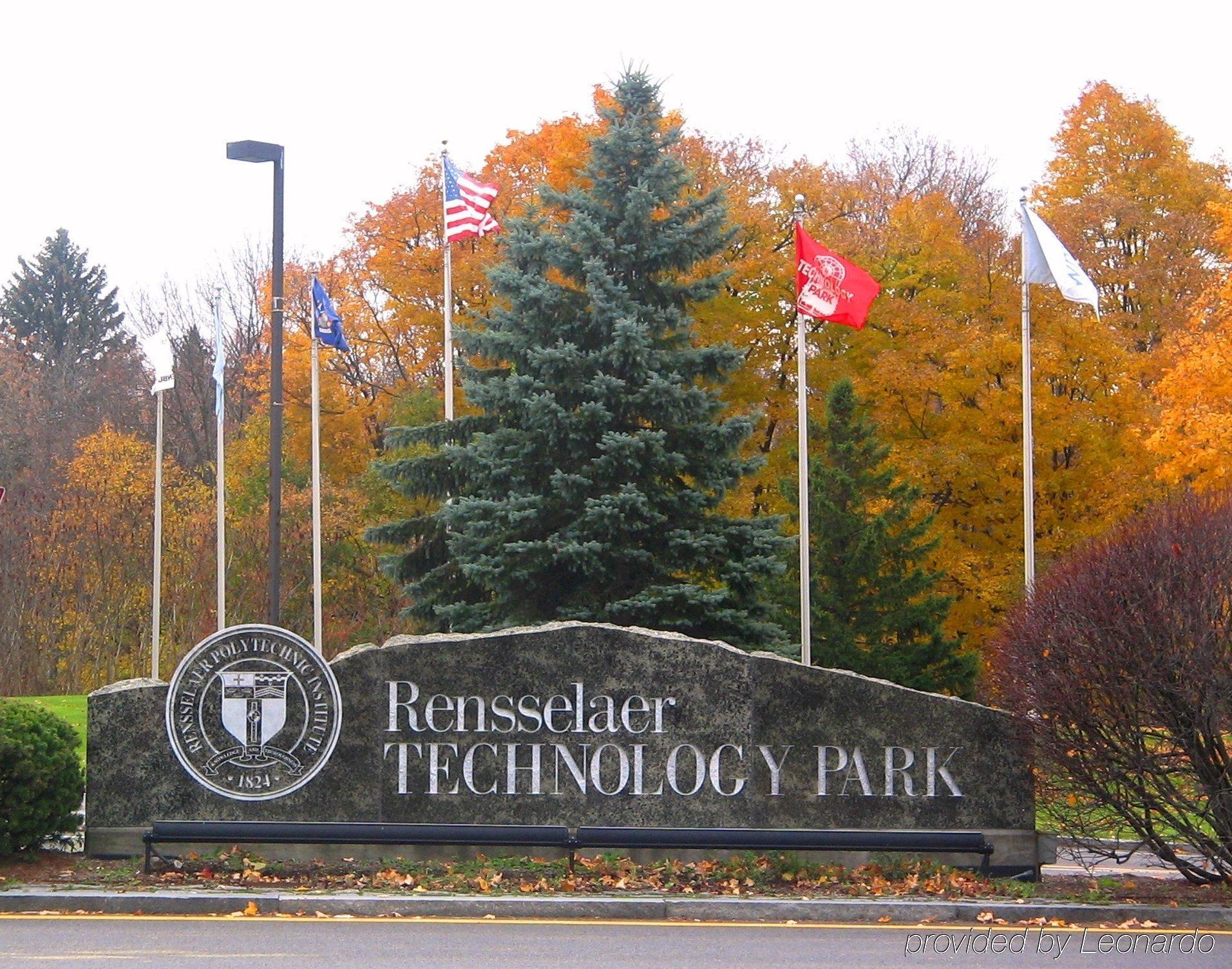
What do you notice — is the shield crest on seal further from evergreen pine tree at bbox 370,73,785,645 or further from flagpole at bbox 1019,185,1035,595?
flagpole at bbox 1019,185,1035,595

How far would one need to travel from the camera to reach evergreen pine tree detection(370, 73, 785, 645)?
66.4 ft

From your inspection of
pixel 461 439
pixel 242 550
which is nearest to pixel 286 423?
pixel 242 550

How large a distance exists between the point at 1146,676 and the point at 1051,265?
12.2m

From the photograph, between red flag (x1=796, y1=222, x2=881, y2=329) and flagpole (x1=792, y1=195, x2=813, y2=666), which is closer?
flagpole (x1=792, y1=195, x2=813, y2=666)

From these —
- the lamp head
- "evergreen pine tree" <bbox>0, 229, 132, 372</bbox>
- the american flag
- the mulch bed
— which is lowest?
the mulch bed

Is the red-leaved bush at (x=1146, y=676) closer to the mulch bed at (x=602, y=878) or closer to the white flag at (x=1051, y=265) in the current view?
the mulch bed at (x=602, y=878)

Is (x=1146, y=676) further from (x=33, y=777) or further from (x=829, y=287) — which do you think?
(x=829, y=287)

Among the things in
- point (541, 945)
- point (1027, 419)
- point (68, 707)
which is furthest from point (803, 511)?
point (68, 707)

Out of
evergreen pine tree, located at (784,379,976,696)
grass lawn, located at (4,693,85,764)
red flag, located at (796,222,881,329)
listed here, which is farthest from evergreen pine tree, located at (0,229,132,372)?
red flag, located at (796,222,881,329)

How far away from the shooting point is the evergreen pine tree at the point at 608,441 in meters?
20.2

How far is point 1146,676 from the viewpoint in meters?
11.2

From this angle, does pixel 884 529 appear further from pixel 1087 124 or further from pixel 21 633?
pixel 21 633

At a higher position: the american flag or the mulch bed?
the american flag

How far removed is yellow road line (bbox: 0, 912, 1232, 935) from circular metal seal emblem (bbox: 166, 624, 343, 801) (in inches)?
77.9
